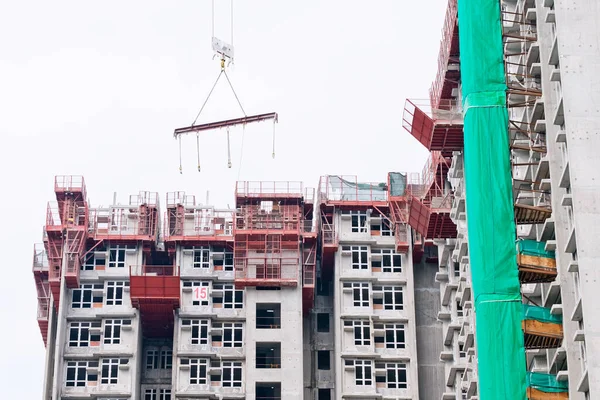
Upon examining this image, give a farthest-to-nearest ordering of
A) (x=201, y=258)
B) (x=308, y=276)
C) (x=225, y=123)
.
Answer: (x=225, y=123) < (x=201, y=258) < (x=308, y=276)

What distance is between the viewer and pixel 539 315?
86812 millimetres

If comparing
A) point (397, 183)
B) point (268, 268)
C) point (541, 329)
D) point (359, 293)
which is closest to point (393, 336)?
point (359, 293)

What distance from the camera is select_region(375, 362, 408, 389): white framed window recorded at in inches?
5261

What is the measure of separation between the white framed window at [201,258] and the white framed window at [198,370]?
9287 millimetres

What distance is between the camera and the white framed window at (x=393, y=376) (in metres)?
134

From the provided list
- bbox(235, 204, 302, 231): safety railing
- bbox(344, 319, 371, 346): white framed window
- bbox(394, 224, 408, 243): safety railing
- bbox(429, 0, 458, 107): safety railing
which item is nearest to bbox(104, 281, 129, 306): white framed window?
bbox(235, 204, 302, 231): safety railing

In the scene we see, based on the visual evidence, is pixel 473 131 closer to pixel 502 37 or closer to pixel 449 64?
pixel 502 37

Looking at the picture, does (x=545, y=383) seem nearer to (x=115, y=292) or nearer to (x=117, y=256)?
(x=115, y=292)

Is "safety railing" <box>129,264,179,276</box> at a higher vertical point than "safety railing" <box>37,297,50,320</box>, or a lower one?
higher

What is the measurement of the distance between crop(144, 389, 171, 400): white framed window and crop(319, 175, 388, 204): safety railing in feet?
76.1

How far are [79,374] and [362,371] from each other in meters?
25.6

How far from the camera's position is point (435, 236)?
11794 cm

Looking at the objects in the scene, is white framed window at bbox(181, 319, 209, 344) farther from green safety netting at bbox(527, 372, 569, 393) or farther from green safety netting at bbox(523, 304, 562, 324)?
green safety netting at bbox(527, 372, 569, 393)

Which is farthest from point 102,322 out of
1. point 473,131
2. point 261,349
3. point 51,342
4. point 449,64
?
point 473,131
